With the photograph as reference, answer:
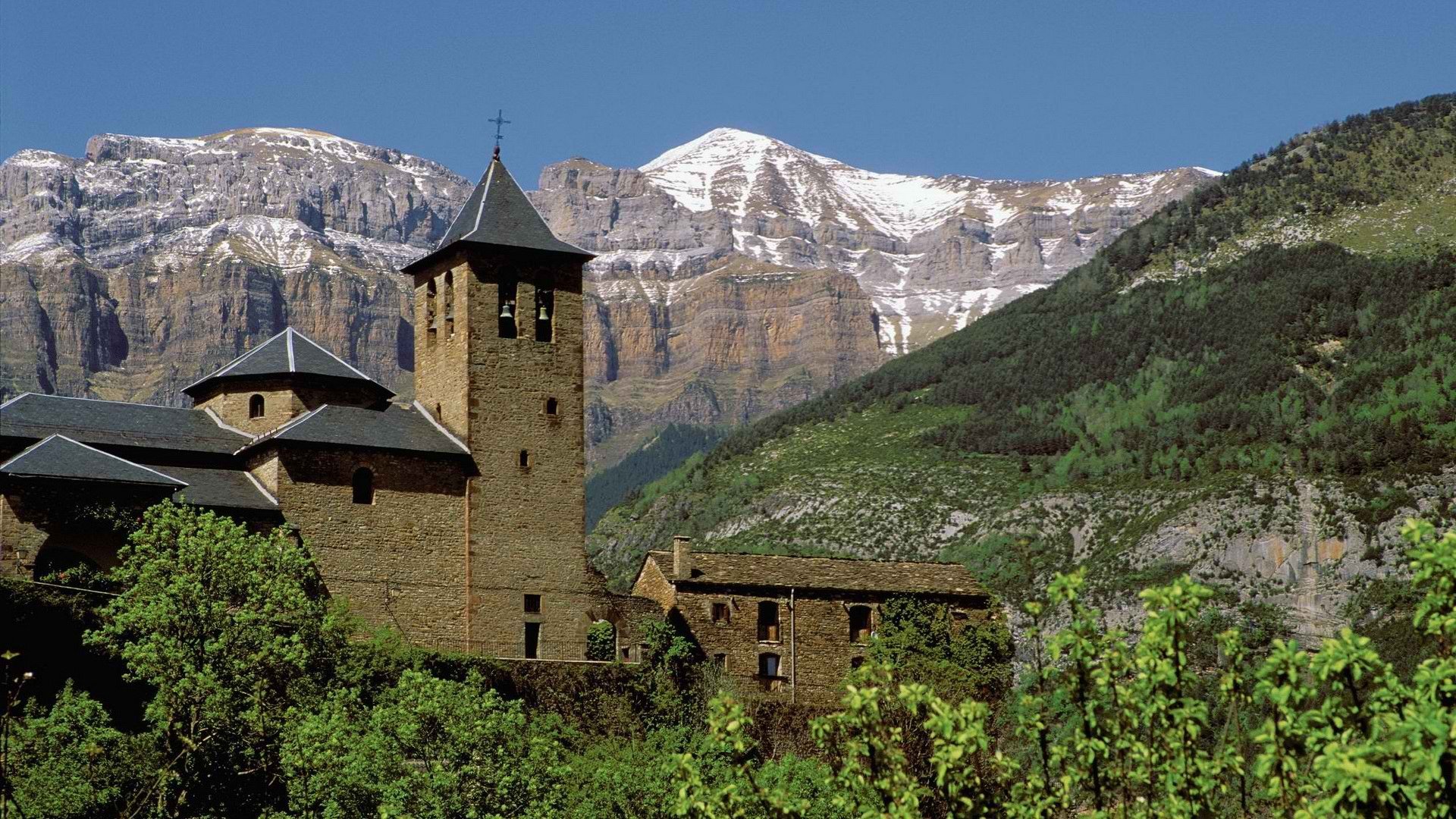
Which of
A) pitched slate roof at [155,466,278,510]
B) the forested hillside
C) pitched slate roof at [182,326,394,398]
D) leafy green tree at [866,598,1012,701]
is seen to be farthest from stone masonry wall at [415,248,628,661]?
the forested hillside

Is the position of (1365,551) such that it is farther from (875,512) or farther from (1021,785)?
(1021,785)

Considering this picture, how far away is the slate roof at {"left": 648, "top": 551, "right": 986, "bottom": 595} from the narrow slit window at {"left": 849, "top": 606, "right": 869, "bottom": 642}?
0.62 m

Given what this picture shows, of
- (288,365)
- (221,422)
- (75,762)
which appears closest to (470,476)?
(288,365)

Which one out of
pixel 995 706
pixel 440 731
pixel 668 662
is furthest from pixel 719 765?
pixel 995 706

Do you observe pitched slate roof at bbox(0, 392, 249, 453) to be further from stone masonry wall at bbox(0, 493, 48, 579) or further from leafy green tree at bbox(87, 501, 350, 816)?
leafy green tree at bbox(87, 501, 350, 816)

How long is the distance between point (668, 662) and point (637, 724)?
10.2 ft

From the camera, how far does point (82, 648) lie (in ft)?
144

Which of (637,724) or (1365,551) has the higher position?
(1365,551)

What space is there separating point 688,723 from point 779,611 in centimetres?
572

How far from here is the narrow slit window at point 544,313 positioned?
2228 inches

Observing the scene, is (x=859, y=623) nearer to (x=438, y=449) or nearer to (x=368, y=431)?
(x=438, y=449)

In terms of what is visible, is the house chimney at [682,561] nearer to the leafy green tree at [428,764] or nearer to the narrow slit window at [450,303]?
the narrow slit window at [450,303]

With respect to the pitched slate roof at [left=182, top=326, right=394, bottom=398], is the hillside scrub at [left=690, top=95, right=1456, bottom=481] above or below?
above

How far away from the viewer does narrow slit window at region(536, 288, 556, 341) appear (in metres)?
56.6
